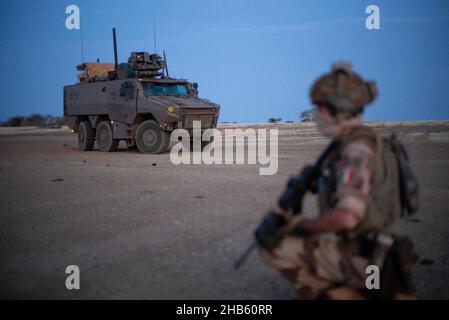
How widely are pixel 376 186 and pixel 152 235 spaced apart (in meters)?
2.77

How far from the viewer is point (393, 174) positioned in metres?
2.13

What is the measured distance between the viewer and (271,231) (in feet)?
7.09

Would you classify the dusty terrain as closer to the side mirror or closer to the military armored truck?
the military armored truck

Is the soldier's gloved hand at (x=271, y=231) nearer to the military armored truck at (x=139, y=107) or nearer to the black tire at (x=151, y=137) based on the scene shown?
the military armored truck at (x=139, y=107)

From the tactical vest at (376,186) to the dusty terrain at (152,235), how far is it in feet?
3.71

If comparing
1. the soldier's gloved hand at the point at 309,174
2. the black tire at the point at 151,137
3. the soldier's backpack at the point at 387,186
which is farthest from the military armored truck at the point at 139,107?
the soldier's backpack at the point at 387,186

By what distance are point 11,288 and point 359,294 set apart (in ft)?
7.79

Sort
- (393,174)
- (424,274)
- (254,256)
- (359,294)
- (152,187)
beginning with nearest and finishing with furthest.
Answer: (393,174), (359,294), (424,274), (254,256), (152,187)

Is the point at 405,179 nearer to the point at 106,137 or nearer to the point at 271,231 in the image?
the point at 271,231

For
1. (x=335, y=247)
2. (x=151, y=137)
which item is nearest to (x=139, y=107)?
(x=151, y=137)

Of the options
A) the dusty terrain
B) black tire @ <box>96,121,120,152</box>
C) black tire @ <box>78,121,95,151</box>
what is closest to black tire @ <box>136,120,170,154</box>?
black tire @ <box>96,121,120,152</box>

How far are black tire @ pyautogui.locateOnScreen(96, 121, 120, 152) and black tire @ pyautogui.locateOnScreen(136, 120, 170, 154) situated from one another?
1.60 meters

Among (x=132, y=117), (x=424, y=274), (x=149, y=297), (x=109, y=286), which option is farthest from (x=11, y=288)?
(x=132, y=117)
